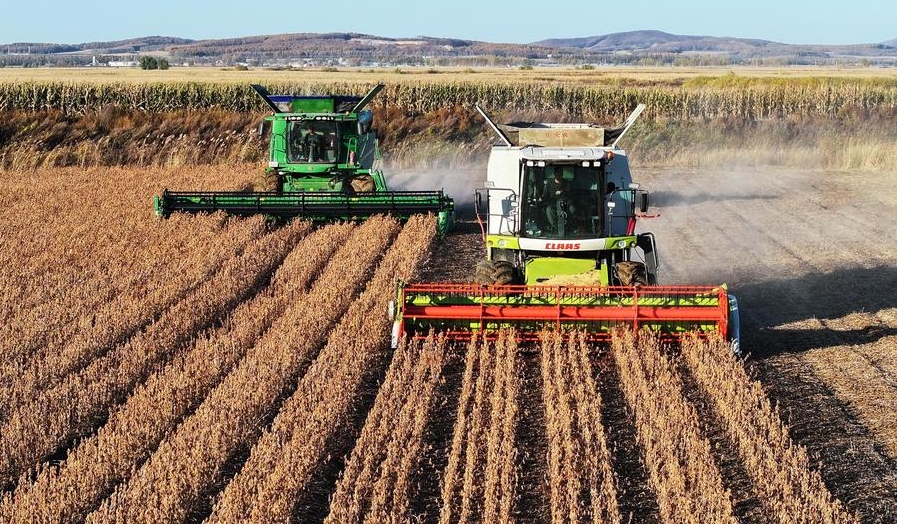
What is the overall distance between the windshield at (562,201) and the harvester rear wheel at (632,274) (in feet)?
1.39

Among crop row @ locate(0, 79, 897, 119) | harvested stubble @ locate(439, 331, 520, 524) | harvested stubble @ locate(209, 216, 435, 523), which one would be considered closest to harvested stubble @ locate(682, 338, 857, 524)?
harvested stubble @ locate(439, 331, 520, 524)

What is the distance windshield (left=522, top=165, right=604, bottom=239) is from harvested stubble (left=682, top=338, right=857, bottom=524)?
1716 millimetres

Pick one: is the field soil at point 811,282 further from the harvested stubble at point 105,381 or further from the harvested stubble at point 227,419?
the harvested stubble at point 105,381

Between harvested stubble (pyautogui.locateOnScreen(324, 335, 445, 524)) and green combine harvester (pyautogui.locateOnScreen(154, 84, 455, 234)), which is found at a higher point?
green combine harvester (pyautogui.locateOnScreen(154, 84, 455, 234))

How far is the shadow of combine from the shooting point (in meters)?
11.6

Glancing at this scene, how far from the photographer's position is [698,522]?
6754 mm

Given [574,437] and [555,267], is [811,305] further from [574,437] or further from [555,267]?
[574,437]

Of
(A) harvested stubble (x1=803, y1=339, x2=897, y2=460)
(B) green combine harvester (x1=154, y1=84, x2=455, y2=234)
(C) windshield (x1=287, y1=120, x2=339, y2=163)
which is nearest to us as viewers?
(A) harvested stubble (x1=803, y1=339, x2=897, y2=460)

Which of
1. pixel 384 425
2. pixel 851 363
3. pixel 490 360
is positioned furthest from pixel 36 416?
pixel 851 363

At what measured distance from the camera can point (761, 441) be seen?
A: 8070mm

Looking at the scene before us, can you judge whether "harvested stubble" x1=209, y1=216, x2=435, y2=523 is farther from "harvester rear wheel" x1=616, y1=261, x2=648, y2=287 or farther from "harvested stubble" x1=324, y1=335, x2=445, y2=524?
"harvester rear wheel" x1=616, y1=261, x2=648, y2=287

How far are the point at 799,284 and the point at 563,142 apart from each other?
148 inches

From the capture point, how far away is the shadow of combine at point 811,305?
37.9ft

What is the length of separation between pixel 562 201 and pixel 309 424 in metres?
4.29
